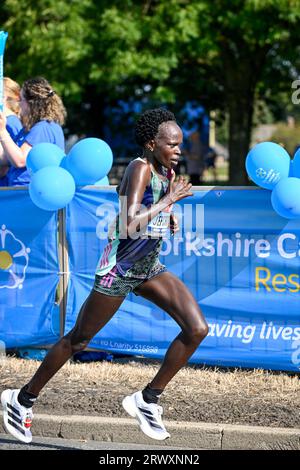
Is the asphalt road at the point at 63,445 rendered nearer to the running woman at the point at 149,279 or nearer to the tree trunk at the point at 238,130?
the running woman at the point at 149,279

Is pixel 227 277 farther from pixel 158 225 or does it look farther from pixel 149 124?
pixel 149 124

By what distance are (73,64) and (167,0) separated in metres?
2.18

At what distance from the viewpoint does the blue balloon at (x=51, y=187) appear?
666 centimetres

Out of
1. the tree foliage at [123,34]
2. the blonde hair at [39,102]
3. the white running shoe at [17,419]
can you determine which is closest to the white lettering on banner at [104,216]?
the blonde hair at [39,102]

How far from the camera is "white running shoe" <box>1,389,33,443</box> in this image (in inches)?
209

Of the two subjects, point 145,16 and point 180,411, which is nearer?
point 180,411

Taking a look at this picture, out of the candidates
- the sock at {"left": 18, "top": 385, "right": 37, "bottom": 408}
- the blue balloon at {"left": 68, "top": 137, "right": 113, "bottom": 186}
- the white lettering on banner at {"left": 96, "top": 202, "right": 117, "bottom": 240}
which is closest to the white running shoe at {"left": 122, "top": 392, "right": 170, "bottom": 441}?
the sock at {"left": 18, "top": 385, "right": 37, "bottom": 408}

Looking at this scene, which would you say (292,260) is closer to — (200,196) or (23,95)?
(200,196)

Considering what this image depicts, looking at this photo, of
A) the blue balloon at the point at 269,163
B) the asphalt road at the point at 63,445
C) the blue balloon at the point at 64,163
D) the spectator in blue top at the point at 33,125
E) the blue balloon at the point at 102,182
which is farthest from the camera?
the blue balloon at the point at 102,182

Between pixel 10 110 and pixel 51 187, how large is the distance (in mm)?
1777

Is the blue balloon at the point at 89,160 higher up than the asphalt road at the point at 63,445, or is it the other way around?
the blue balloon at the point at 89,160

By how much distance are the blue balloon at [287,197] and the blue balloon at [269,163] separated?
0.30ft

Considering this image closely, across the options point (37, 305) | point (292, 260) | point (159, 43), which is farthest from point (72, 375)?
point (159, 43)
